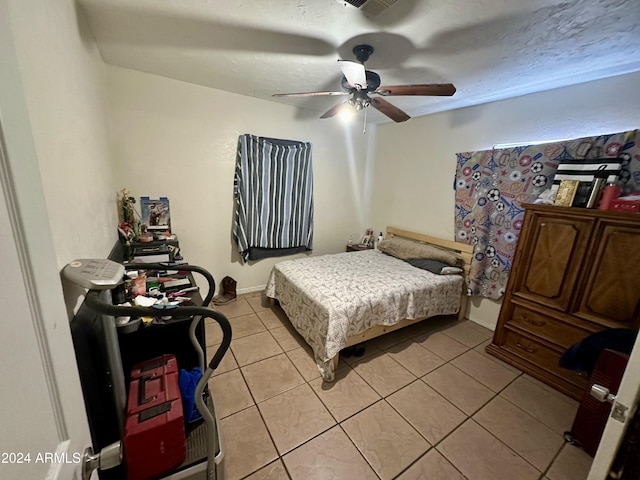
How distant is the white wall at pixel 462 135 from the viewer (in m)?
1.95

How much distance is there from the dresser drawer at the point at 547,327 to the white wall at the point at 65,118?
9.86 ft

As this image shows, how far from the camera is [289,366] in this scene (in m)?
2.07

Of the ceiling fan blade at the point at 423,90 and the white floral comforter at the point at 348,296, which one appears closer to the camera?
the ceiling fan blade at the point at 423,90

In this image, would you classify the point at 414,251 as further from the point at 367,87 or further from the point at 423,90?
the point at 367,87

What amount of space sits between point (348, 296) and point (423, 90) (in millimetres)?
1634

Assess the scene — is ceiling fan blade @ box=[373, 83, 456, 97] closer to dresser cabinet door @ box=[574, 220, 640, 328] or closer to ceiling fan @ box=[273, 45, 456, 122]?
ceiling fan @ box=[273, 45, 456, 122]

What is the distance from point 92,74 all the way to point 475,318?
4132 millimetres

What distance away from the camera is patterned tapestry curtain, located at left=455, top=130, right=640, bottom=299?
1879 millimetres

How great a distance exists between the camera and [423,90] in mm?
1760

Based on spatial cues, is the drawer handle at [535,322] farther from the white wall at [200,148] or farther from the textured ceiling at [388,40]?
the white wall at [200,148]

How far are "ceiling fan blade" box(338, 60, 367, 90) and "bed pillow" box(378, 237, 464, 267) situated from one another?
6.48 feet

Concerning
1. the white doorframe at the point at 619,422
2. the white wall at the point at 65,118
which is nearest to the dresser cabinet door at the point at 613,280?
the white doorframe at the point at 619,422

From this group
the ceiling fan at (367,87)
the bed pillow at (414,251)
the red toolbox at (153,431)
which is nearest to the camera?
the red toolbox at (153,431)

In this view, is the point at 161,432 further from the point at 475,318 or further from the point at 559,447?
the point at 475,318
